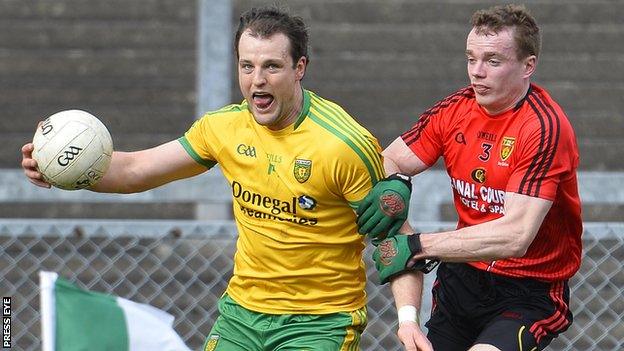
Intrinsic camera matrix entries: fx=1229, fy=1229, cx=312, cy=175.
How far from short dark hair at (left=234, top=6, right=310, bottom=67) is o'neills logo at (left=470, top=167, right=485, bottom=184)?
2.70ft

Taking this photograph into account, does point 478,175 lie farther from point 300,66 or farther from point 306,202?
point 300,66

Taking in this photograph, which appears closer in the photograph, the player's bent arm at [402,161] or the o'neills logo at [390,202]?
the o'neills logo at [390,202]

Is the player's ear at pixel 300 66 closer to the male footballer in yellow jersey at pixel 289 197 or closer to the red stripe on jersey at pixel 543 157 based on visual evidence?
the male footballer in yellow jersey at pixel 289 197

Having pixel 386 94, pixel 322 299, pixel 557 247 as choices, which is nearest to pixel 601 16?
pixel 386 94

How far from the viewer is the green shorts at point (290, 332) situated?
4578mm

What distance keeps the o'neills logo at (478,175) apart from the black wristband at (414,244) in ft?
1.30

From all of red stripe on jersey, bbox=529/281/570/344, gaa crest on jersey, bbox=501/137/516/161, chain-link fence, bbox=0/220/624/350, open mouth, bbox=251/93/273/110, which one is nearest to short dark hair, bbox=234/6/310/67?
open mouth, bbox=251/93/273/110

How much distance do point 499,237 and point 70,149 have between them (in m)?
1.62

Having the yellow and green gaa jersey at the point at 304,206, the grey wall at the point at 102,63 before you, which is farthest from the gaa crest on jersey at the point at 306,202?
the grey wall at the point at 102,63

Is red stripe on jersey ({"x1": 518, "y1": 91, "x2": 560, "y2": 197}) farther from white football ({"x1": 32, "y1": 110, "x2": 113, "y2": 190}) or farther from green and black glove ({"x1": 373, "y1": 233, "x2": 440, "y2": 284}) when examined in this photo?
white football ({"x1": 32, "y1": 110, "x2": 113, "y2": 190})

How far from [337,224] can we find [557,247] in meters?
0.90

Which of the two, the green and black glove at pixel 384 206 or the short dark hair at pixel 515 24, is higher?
the short dark hair at pixel 515 24

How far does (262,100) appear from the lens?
14.8ft

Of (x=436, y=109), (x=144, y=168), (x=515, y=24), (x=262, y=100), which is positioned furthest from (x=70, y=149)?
(x=515, y=24)
